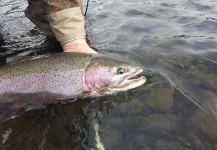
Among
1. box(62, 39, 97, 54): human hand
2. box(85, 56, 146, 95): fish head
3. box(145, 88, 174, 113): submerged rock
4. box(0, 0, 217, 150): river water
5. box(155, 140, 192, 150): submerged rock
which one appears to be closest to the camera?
box(155, 140, 192, 150): submerged rock

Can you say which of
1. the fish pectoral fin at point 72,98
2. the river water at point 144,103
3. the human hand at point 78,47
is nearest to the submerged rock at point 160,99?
the river water at point 144,103

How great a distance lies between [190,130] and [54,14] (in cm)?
177

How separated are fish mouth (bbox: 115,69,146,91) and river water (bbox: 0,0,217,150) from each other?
81mm

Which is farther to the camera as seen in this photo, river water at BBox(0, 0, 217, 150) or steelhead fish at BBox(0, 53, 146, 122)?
steelhead fish at BBox(0, 53, 146, 122)

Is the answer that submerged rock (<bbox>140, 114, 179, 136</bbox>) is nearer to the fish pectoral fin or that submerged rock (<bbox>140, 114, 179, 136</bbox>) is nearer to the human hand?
the fish pectoral fin

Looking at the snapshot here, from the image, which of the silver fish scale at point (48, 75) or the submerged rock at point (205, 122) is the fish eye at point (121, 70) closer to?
the silver fish scale at point (48, 75)

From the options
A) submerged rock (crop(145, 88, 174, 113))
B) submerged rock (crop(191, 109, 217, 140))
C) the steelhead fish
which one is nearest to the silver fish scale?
the steelhead fish

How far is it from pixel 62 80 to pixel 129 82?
617mm

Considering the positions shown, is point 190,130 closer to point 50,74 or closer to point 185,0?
point 50,74

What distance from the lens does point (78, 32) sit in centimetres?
294

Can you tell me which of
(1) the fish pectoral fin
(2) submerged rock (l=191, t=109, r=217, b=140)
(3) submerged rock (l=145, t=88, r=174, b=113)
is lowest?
(1) the fish pectoral fin

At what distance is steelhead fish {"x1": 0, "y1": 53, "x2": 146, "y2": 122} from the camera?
256cm

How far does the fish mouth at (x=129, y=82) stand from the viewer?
258 cm

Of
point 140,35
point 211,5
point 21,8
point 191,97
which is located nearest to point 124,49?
point 140,35
